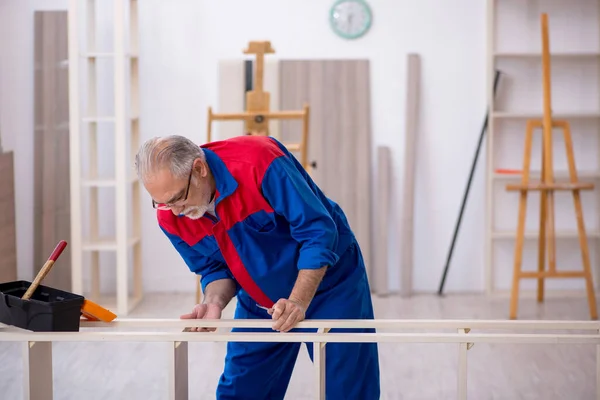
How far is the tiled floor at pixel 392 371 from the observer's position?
379 cm

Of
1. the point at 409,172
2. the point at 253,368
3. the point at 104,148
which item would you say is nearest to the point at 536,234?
the point at 409,172

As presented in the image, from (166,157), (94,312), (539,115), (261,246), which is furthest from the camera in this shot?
(539,115)

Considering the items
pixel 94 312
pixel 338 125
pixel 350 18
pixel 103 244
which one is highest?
pixel 350 18

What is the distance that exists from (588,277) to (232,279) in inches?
136

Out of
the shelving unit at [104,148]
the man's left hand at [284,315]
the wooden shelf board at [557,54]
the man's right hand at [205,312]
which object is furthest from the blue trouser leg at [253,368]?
the wooden shelf board at [557,54]

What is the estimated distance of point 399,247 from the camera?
6.00m

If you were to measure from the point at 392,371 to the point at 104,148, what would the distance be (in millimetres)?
2903

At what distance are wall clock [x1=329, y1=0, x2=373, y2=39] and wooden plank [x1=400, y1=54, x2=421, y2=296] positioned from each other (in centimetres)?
41

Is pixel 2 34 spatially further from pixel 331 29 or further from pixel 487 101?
pixel 487 101

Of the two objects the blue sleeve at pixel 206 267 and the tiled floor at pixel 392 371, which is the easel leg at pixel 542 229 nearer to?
the tiled floor at pixel 392 371

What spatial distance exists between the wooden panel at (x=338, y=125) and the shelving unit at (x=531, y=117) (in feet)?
2.96

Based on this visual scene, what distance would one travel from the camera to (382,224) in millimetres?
5910

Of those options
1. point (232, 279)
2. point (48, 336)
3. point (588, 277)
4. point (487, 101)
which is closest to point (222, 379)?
point (232, 279)

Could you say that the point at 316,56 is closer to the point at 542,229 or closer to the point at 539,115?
the point at 539,115
